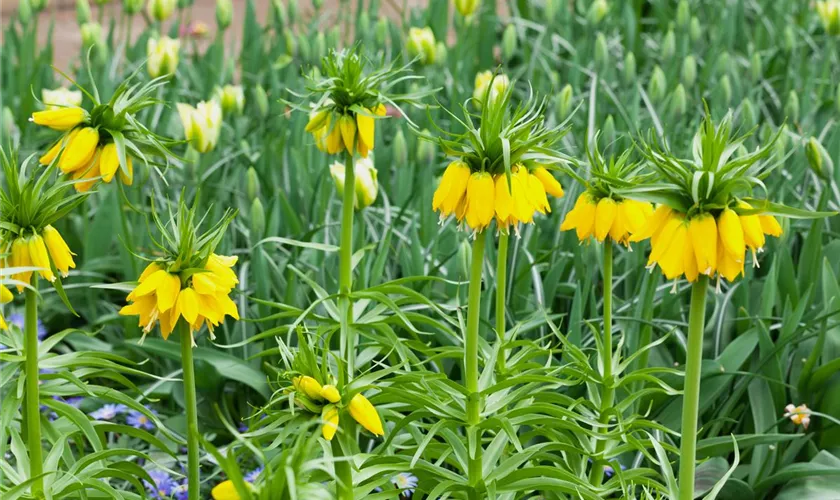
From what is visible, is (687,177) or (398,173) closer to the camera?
(687,177)

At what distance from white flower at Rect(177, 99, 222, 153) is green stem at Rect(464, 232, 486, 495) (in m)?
1.36

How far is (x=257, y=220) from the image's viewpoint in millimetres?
2434

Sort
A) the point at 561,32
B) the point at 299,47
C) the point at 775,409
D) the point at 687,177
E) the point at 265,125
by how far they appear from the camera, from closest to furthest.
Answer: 1. the point at 687,177
2. the point at 775,409
3. the point at 265,125
4. the point at 299,47
5. the point at 561,32

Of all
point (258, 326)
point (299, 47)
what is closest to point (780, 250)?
point (258, 326)

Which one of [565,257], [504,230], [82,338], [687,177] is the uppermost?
[687,177]

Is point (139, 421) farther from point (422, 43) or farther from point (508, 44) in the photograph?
point (508, 44)

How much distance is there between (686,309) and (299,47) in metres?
1.81

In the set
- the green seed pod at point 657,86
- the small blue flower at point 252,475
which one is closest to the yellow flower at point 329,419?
the small blue flower at point 252,475

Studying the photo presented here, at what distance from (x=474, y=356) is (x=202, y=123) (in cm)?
140

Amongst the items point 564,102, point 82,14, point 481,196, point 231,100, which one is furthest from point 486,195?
point 82,14

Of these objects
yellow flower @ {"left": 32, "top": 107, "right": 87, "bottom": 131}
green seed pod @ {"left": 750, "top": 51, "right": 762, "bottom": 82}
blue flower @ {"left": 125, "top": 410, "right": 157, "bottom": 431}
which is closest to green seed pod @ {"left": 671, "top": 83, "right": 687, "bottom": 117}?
green seed pod @ {"left": 750, "top": 51, "right": 762, "bottom": 82}

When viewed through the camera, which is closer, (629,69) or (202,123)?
(202,123)

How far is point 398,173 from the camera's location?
9.50 feet

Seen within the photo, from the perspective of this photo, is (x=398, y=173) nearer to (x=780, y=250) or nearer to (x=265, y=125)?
(x=265, y=125)
